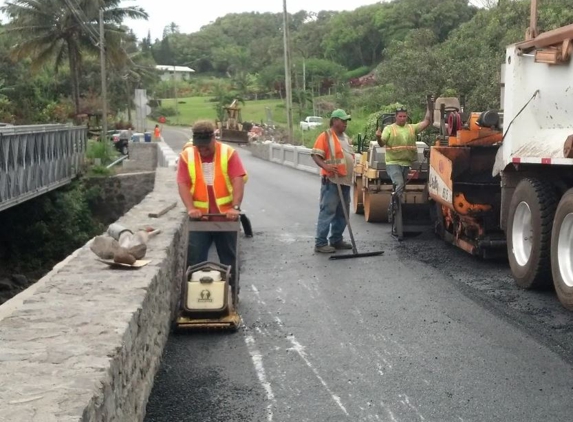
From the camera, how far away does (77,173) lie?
26.9 meters

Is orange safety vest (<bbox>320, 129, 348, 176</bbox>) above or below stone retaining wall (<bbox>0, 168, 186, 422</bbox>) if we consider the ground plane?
above

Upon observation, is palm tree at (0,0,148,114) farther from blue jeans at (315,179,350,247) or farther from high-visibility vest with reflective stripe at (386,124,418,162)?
blue jeans at (315,179,350,247)

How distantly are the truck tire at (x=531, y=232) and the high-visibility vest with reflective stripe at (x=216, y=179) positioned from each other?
296 centimetres

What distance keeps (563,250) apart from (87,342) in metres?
4.92

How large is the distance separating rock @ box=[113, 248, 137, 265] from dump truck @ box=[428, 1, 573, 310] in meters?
3.76

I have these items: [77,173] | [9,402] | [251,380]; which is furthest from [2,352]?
[77,173]

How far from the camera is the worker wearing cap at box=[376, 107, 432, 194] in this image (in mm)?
12164

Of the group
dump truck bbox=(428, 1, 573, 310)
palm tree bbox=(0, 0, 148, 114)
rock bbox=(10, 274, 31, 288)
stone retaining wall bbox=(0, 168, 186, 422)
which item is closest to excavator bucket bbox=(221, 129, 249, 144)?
palm tree bbox=(0, 0, 148, 114)

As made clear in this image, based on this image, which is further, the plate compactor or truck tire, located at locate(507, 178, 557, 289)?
truck tire, located at locate(507, 178, 557, 289)

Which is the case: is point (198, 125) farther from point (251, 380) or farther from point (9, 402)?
point (9, 402)

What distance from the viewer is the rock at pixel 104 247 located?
624 centimetres

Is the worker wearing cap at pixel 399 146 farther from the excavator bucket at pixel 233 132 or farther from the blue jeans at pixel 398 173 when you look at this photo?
the excavator bucket at pixel 233 132

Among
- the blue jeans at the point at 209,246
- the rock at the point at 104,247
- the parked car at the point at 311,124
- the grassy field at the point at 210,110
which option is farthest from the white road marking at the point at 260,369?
the grassy field at the point at 210,110

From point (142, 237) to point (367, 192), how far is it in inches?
293
